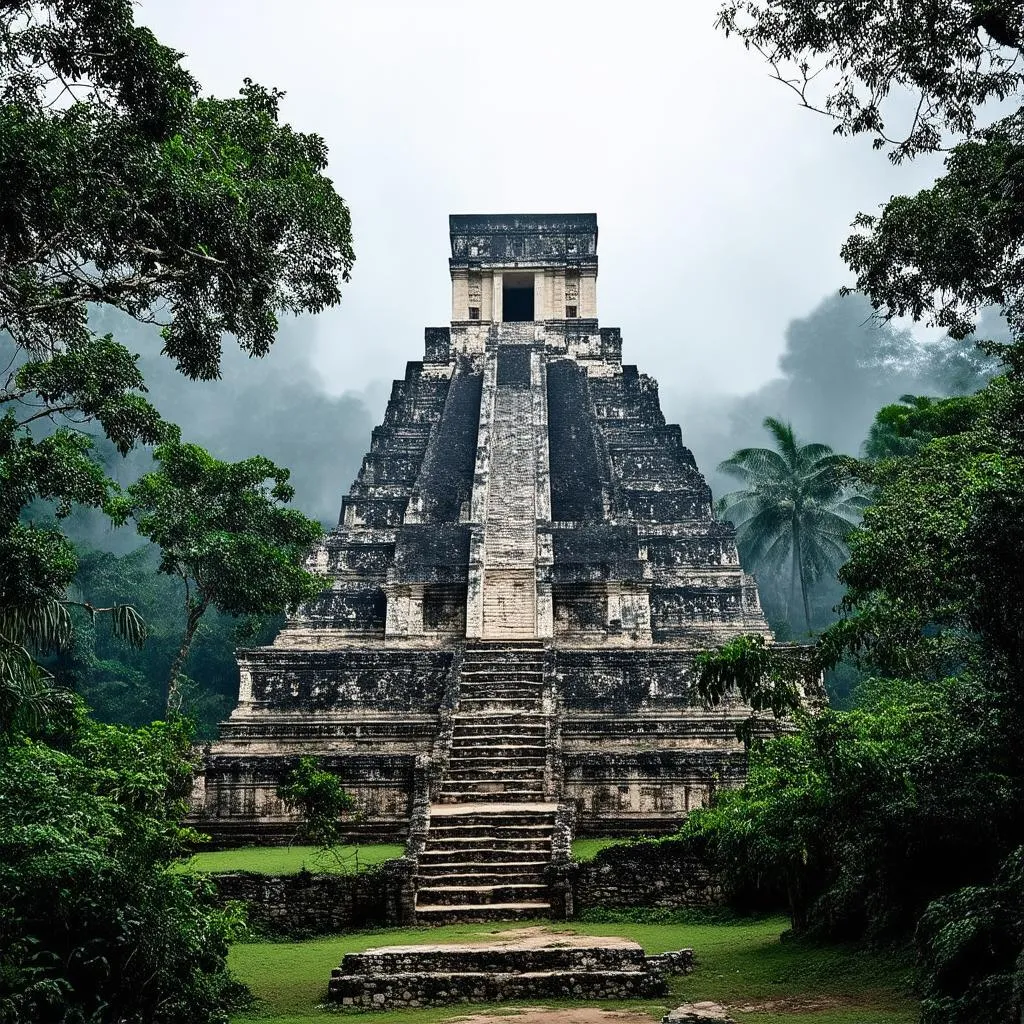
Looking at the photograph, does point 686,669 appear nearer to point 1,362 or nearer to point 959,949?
point 959,949

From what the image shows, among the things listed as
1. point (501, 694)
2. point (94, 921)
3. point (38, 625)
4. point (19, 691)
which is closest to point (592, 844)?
point (501, 694)

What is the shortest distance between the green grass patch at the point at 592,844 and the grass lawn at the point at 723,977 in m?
1.44

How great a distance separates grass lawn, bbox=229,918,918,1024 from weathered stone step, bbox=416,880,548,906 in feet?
1.67

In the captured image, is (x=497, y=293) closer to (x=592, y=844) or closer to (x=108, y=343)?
(x=108, y=343)

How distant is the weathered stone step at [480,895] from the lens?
812 centimetres

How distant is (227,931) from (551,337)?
19.1 metres

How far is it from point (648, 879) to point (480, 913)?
1.24m

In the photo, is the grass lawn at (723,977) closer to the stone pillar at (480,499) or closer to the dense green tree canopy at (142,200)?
the dense green tree canopy at (142,200)

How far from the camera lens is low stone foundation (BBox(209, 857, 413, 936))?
7.64 m

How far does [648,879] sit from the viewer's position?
8180mm

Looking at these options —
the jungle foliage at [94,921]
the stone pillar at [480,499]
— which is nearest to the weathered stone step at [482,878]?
the jungle foliage at [94,921]

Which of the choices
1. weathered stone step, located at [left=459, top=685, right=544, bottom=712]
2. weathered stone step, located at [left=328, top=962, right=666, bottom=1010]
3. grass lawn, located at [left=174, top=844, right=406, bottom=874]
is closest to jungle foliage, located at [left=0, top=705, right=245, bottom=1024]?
weathered stone step, located at [left=328, top=962, right=666, bottom=1010]

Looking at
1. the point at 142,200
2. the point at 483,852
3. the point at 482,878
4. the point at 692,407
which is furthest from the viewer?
the point at 692,407

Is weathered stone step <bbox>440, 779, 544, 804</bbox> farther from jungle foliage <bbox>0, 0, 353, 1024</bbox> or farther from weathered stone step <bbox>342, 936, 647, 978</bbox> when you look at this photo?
weathered stone step <bbox>342, 936, 647, 978</bbox>
